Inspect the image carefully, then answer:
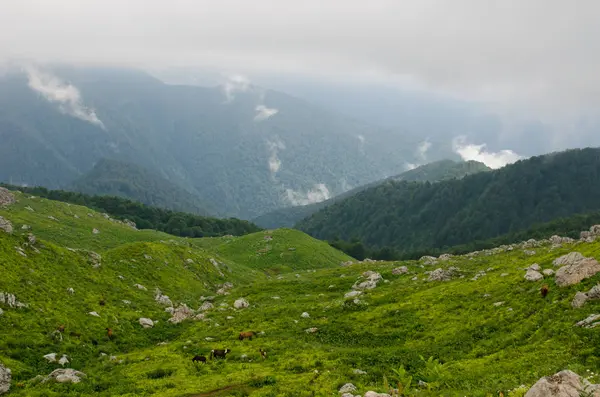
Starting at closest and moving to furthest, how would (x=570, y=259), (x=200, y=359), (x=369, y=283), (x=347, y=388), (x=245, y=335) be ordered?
(x=347, y=388) < (x=200, y=359) < (x=570, y=259) < (x=245, y=335) < (x=369, y=283)

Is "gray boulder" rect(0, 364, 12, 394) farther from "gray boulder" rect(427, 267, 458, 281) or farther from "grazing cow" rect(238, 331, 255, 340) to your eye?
"gray boulder" rect(427, 267, 458, 281)

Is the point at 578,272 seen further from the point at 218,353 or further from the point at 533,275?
the point at 218,353

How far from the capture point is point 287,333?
122 ft

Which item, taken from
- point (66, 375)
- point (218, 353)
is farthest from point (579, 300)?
point (66, 375)

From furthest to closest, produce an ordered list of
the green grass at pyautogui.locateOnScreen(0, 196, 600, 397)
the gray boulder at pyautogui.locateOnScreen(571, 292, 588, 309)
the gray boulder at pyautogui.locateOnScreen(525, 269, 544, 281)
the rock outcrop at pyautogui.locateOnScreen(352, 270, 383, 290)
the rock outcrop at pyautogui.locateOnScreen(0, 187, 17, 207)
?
the rock outcrop at pyautogui.locateOnScreen(0, 187, 17, 207), the rock outcrop at pyautogui.locateOnScreen(352, 270, 383, 290), the gray boulder at pyautogui.locateOnScreen(525, 269, 544, 281), the gray boulder at pyautogui.locateOnScreen(571, 292, 588, 309), the green grass at pyautogui.locateOnScreen(0, 196, 600, 397)

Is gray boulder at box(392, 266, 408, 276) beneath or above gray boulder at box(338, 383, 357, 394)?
above

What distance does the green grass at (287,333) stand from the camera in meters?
23.5

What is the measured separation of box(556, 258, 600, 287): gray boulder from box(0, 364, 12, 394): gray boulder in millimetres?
35563

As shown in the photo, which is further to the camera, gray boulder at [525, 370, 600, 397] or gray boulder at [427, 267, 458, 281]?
gray boulder at [427, 267, 458, 281]

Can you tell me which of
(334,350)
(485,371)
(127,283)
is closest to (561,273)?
(485,371)

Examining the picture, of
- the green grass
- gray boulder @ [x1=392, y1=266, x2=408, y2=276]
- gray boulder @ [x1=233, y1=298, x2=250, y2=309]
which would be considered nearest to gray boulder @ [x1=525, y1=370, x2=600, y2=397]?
the green grass

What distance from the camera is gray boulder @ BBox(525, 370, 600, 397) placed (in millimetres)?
14336

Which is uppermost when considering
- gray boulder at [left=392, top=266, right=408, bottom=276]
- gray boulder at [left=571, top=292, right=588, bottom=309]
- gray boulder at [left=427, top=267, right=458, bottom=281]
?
gray boulder at [left=392, top=266, right=408, bottom=276]

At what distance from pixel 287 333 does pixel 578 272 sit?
74.2 ft
